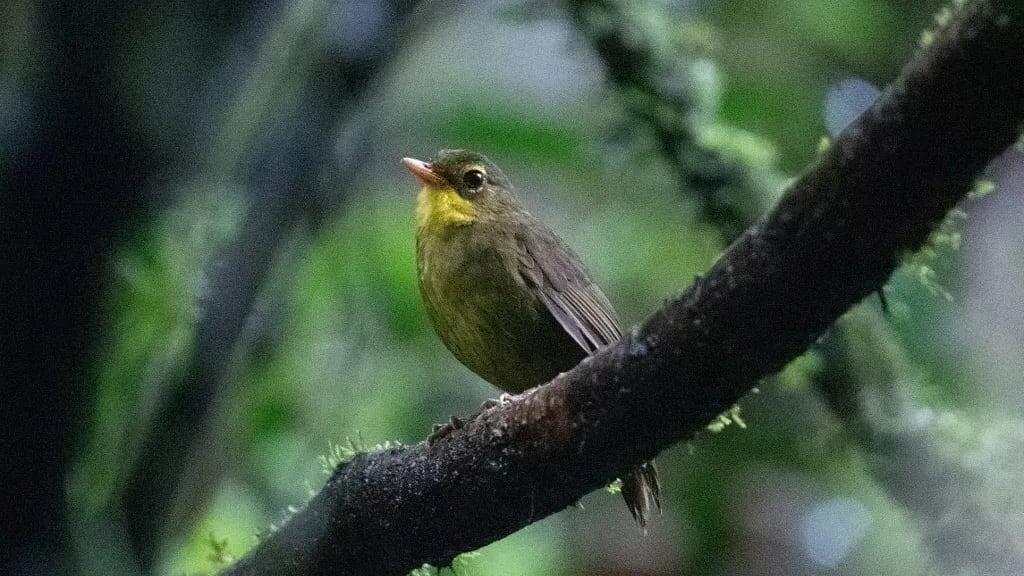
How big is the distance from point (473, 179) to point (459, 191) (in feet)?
0.25

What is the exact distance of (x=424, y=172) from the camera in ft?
13.2

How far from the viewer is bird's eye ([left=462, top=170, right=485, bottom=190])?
4051mm

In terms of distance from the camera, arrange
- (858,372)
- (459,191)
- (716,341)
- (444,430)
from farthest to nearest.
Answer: (459,191) < (858,372) < (444,430) < (716,341)

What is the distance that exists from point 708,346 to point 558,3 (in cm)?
219

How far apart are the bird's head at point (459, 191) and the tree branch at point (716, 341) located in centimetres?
130

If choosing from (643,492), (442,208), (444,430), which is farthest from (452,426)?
(442,208)

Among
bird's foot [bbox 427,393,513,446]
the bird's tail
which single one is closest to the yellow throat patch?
the bird's tail

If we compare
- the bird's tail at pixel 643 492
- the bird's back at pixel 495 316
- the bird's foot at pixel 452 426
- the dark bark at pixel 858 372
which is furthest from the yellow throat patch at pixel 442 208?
the bird's foot at pixel 452 426

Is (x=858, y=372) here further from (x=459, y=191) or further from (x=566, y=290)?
(x=459, y=191)

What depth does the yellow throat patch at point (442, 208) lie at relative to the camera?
3869mm

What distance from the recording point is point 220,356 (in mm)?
3320

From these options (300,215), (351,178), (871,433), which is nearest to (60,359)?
(300,215)

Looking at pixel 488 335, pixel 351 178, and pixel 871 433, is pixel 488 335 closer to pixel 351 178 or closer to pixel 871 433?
pixel 351 178

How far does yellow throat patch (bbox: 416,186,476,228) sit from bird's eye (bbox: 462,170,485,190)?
58 mm
